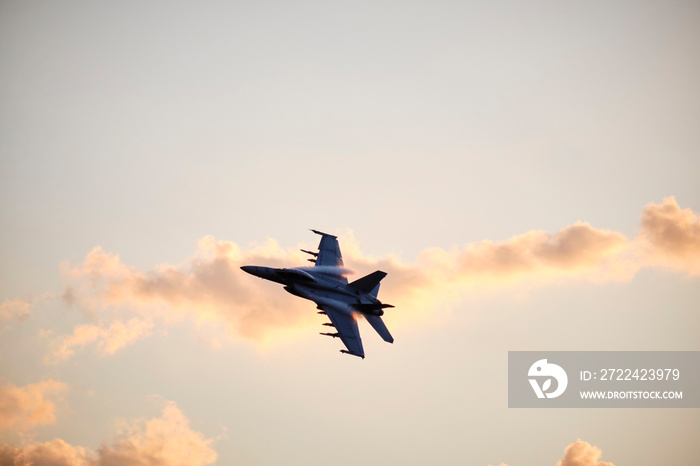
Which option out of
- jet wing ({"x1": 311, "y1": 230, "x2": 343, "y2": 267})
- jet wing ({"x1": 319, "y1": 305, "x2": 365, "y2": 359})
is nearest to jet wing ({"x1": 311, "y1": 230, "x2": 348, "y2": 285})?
jet wing ({"x1": 311, "y1": 230, "x2": 343, "y2": 267})

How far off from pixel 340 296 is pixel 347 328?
458 centimetres

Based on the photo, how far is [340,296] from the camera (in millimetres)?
101750

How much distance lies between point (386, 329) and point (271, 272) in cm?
1731

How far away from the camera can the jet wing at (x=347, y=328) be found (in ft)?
323

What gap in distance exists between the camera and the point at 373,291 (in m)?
106

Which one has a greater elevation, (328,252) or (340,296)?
(328,252)

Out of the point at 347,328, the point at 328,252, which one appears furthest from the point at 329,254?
the point at 347,328

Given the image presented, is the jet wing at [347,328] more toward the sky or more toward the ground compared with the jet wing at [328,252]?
more toward the ground

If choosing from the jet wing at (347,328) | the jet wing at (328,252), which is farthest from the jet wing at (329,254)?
the jet wing at (347,328)

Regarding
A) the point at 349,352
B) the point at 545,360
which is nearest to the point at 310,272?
the point at 349,352

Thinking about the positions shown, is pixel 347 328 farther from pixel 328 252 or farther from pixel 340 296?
pixel 328 252

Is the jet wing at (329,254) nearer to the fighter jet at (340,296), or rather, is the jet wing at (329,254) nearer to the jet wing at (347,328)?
the fighter jet at (340,296)

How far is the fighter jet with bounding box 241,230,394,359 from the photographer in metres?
99.1

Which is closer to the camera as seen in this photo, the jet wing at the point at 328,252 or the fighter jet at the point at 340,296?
the fighter jet at the point at 340,296
